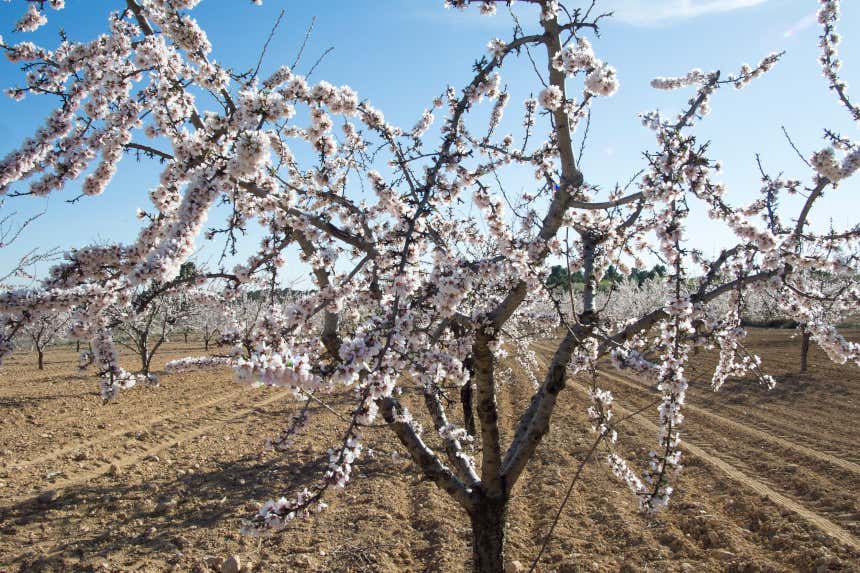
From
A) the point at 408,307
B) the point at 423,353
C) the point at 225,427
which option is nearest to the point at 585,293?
the point at 423,353

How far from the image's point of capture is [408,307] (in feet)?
9.49

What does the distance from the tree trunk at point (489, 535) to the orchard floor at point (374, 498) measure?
2.24m

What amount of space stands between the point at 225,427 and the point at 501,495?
10.4 metres

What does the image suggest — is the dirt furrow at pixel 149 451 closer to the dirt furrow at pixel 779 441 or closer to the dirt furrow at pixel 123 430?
the dirt furrow at pixel 123 430

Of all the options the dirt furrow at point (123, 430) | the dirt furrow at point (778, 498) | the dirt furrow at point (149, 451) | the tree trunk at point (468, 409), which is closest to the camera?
the dirt furrow at point (778, 498)

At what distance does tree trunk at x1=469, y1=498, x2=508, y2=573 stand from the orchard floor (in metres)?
2.24

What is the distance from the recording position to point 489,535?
4285 mm

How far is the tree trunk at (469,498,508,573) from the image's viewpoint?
4.25 m

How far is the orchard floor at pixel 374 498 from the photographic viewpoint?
6.41m

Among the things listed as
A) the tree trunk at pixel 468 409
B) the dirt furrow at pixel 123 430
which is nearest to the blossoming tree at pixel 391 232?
the tree trunk at pixel 468 409

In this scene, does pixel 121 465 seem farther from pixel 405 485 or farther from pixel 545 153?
pixel 545 153

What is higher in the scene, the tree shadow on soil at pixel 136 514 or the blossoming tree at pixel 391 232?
the blossoming tree at pixel 391 232

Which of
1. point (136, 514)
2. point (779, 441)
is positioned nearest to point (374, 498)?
point (136, 514)

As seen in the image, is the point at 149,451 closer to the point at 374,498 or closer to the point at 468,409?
the point at 374,498
